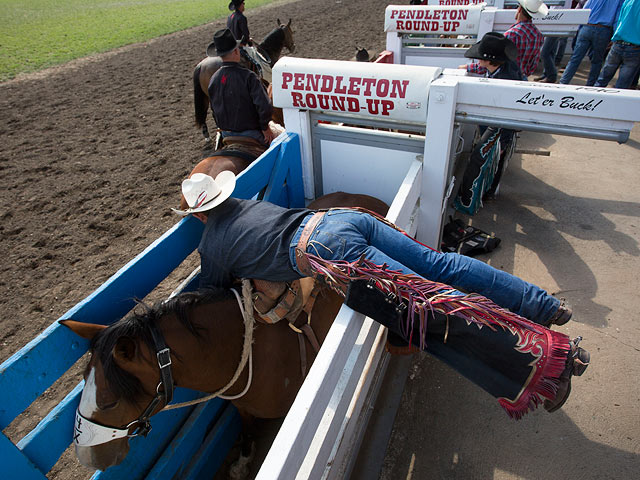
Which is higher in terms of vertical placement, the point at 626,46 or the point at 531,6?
the point at 531,6

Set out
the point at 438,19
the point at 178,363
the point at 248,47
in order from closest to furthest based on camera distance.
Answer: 1. the point at 178,363
2. the point at 438,19
3. the point at 248,47

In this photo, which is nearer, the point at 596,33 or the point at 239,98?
the point at 239,98

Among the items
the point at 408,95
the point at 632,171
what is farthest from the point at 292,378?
the point at 632,171

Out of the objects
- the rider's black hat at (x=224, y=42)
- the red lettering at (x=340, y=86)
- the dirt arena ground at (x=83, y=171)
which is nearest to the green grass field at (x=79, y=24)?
the dirt arena ground at (x=83, y=171)

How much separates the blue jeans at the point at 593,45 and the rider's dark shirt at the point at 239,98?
535 centimetres

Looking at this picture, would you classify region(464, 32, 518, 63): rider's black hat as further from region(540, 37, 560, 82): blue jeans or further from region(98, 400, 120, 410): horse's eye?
region(540, 37, 560, 82): blue jeans

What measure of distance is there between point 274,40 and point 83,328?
21.7 ft

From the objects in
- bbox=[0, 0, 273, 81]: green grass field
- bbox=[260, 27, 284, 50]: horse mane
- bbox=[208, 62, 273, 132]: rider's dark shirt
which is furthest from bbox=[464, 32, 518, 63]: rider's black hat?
bbox=[0, 0, 273, 81]: green grass field

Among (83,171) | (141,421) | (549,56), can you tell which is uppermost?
(141,421)

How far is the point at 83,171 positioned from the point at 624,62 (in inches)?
315

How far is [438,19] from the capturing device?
526 cm

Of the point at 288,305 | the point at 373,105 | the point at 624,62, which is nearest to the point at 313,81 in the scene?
the point at 373,105

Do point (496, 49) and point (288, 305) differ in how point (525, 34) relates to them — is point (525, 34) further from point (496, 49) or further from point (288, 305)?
point (288, 305)

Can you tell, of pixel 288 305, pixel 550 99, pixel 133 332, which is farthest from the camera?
pixel 550 99
